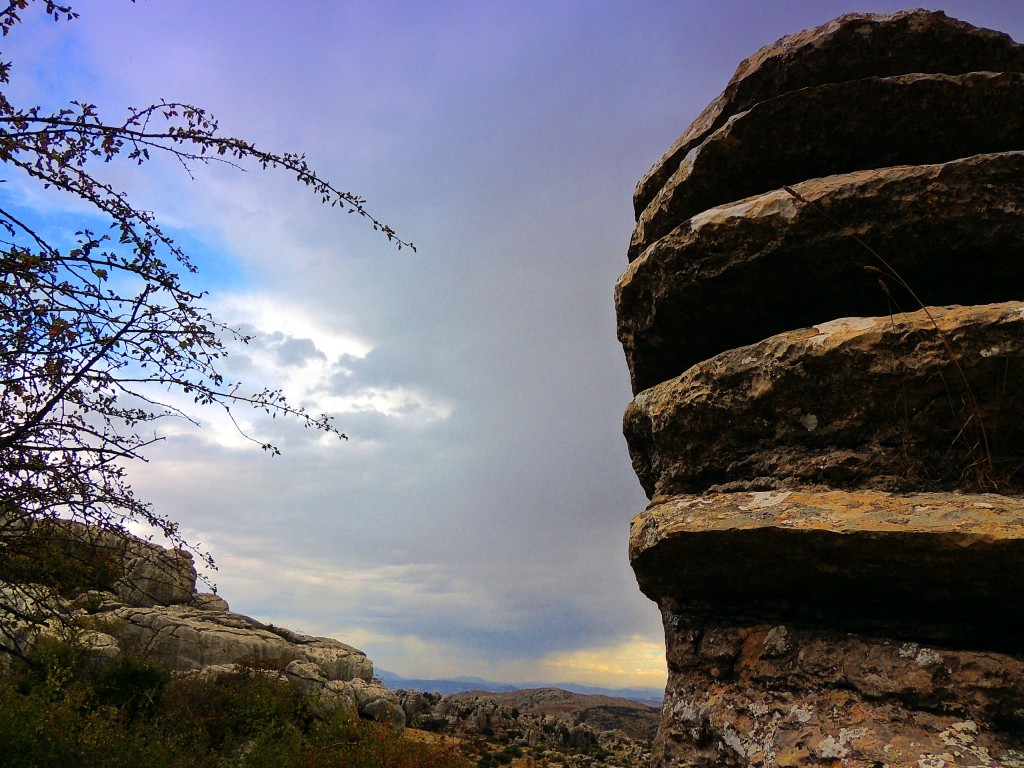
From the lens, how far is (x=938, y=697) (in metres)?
3.08

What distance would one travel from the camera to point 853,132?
4621 millimetres

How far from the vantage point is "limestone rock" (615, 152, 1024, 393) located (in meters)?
3.92

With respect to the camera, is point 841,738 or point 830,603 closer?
point 841,738

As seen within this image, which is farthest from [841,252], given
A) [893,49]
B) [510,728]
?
[510,728]

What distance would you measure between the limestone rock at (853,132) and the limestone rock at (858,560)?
2.55 meters

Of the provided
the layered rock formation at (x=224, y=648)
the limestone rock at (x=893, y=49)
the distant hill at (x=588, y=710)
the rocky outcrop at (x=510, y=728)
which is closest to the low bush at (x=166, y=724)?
the layered rock formation at (x=224, y=648)

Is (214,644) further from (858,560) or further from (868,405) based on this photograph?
(868,405)

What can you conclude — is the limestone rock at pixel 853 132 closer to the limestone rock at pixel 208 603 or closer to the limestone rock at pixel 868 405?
the limestone rock at pixel 868 405

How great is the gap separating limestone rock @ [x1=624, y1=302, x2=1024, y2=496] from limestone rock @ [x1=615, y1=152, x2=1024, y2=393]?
520mm

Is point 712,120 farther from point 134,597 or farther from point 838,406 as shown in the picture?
point 134,597

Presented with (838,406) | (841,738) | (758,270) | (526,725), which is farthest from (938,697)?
(526,725)

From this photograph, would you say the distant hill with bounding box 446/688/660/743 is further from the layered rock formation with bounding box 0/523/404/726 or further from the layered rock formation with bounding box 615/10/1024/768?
the layered rock formation with bounding box 615/10/1024/768

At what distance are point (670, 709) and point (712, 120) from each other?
462cm

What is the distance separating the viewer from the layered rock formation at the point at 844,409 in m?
3.18
